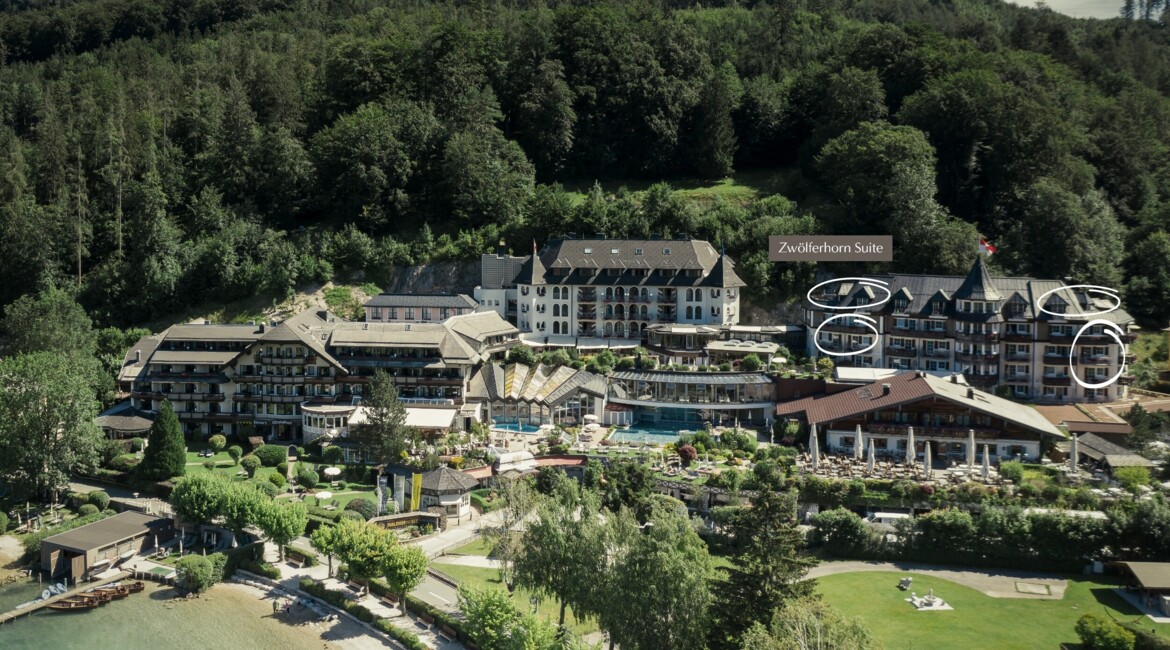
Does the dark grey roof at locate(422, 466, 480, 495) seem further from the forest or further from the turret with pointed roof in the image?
the turret with pointed roof

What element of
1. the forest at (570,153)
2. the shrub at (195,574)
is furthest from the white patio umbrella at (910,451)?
the shrub at (195,574)

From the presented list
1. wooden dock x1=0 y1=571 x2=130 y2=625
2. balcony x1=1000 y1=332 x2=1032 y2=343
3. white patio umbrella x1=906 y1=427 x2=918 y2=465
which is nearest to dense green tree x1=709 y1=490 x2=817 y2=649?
white patio umbrella x1=906 y1=427 x2=918 y2=465

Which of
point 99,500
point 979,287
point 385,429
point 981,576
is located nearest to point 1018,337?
point 979,287

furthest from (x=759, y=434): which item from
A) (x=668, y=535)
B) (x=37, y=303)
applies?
(x=37, y=303)

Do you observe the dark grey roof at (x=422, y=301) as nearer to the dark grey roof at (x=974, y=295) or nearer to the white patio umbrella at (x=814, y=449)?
the dark grey roof at (x=974, y=295)

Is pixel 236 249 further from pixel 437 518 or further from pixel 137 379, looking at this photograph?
pixel 437 518

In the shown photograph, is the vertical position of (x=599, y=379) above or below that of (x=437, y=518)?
above
